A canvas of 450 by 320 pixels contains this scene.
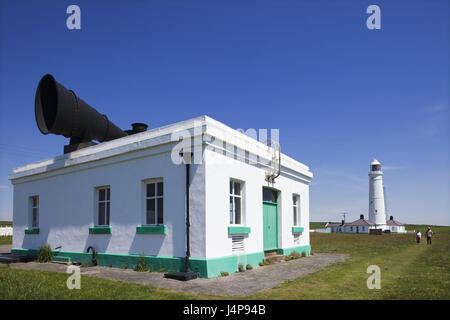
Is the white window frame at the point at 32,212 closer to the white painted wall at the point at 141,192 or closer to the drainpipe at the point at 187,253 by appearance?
the white painted wall at the point at 141,192

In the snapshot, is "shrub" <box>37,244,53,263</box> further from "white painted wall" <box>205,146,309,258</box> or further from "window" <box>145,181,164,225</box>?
"white painted wall" <box>205,146,309,258</box>

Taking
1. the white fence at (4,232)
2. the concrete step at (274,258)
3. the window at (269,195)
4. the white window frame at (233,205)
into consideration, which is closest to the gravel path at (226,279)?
the concrete step at (274,258)

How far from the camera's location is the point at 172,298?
6555 millimetres

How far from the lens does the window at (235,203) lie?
35.1ft

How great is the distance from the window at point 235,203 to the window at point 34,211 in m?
9.56

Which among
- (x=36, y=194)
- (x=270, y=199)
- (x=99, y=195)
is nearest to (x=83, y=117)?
(x=99, y=195)

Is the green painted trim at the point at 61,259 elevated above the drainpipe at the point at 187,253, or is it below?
below

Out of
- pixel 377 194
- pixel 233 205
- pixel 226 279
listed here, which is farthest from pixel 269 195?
pixel 377 194

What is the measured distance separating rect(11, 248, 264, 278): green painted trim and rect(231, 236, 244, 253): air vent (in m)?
0.18

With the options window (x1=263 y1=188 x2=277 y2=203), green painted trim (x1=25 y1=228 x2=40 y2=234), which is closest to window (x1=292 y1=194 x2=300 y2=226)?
window (x1=263 y1=188 x2=277 y2=203)

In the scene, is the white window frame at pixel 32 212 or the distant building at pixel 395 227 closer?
the white window frame at pixel 32 212

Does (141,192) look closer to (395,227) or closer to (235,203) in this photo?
(235,203)
